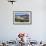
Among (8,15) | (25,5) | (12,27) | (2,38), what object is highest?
(25,5)

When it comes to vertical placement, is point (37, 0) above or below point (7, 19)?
above

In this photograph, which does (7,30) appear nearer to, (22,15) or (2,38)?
(2,38)

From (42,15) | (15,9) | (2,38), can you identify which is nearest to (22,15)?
(15,9)

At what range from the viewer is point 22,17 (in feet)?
18.1

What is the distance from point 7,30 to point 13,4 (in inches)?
42.1

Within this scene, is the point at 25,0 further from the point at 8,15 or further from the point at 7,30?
the point at 7,30

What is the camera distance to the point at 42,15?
18.5 ft

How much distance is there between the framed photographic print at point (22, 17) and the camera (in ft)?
18.0


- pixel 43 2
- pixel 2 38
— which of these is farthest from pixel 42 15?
pixel 2 38

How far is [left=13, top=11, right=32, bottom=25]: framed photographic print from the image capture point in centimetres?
549

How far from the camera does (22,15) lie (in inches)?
216

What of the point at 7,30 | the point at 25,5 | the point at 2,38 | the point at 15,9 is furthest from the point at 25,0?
the point at 2,38

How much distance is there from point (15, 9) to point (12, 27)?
0.73 m

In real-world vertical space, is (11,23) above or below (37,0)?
below
